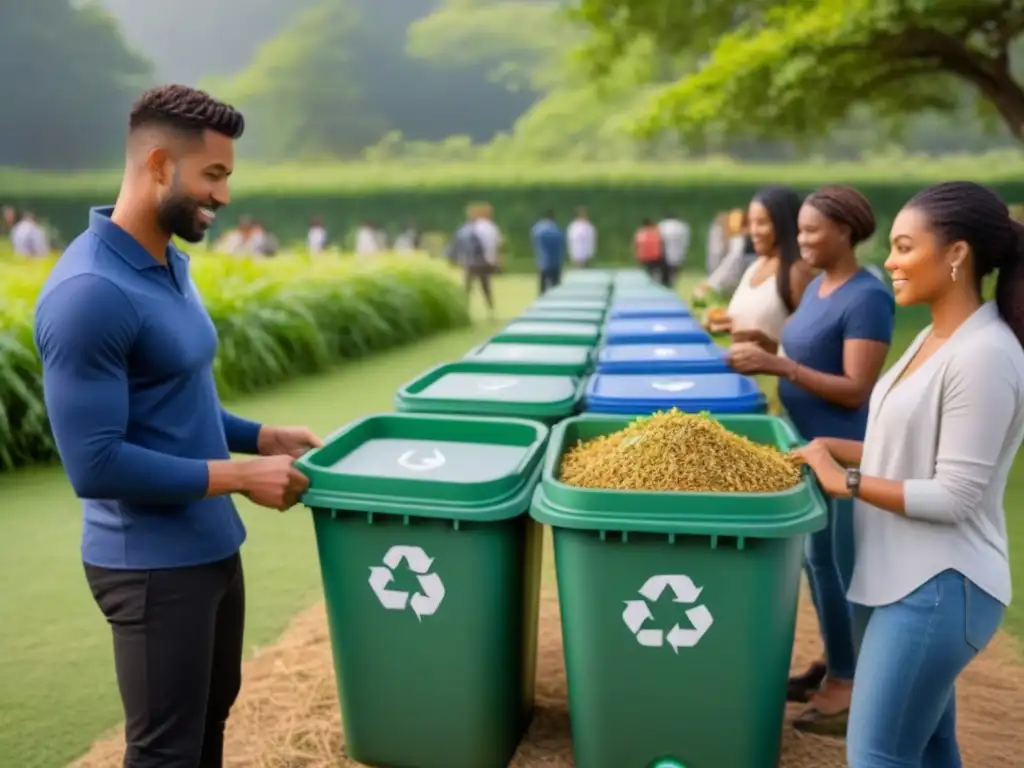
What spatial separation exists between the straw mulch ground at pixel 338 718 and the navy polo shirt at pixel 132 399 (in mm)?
1217

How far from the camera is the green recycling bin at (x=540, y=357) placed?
168 inches

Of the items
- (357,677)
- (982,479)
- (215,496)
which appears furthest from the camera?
(357,677)

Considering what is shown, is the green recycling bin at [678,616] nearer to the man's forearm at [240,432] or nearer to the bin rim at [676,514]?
the bin rim at [676,514]

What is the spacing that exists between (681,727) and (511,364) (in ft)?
6.93

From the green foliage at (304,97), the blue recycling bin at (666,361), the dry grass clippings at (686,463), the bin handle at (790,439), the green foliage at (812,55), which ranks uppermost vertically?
the green foliage at (304,97)

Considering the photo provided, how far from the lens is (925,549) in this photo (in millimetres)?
2053

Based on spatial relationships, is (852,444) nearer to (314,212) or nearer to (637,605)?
(637,605)

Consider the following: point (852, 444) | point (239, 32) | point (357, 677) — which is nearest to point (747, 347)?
point (852, 444)

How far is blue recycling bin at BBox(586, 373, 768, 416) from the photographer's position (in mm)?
3471

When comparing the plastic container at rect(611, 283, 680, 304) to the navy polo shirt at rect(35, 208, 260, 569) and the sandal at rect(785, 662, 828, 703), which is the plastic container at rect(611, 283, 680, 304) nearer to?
the sandal at rect(785, 662, 828, 703)

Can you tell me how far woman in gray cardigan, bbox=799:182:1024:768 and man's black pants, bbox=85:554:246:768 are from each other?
60.3 inches

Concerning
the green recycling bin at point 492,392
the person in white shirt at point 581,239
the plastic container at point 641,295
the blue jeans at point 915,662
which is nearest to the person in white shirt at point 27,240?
the person in white shirt at point 581,239

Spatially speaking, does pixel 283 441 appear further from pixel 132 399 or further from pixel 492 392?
pixel 492 392

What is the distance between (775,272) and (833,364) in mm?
1021
